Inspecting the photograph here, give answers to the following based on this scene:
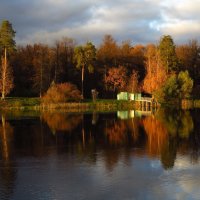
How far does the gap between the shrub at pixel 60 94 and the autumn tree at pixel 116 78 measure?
15.1 meters

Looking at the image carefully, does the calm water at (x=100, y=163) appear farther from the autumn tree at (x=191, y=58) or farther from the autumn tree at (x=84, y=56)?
the autumn tree at (x=191, y=58)

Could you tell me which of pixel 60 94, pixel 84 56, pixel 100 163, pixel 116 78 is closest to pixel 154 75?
pixel 116 78

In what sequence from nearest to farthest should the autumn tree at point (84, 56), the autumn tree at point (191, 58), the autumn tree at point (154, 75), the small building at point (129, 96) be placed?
the autumn tree at point (154, 75) < the small building at point (129, 96) < the autumn tree at point (84, 56) < the autumn tree at point (191, 58)

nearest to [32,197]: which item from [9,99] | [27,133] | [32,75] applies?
[27,133]

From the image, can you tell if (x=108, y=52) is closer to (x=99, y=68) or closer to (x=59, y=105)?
(x=99, y=68)

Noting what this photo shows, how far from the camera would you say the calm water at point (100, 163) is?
666 inches

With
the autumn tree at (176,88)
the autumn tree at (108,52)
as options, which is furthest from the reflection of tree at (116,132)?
the autumn tree at (108,52)

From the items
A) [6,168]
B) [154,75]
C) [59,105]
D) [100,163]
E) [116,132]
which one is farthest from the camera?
[154,75]

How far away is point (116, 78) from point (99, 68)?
4.94 meters

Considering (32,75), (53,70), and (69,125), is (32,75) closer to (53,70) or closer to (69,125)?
(53,70)

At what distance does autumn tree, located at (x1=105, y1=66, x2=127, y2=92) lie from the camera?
83.8m

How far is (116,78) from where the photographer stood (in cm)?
8431

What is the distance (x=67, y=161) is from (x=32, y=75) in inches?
2290

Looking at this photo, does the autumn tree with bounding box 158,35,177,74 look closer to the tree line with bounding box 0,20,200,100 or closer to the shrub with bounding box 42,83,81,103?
the tree line with bounding box 0,20,200,100
